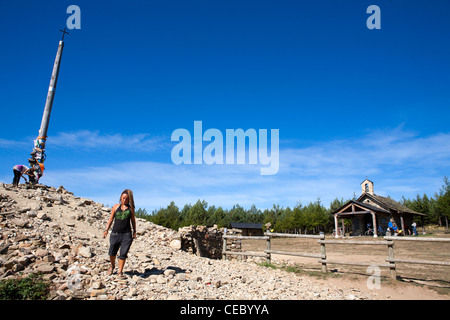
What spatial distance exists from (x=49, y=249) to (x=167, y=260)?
10.4 feet

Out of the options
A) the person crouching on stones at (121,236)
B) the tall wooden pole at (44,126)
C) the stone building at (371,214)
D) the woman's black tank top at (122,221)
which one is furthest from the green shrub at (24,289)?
the stone building at (371,214)

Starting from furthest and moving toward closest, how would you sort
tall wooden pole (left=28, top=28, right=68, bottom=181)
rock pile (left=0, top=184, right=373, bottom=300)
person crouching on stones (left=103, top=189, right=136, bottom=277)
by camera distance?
tall wooden pole (left=28, top=28, right=68, bottom=181)
person crouching on stones (left=103, top=189, right=136, bottom=277)
rock pile (left=0, top=184, right=373, bottom=300)

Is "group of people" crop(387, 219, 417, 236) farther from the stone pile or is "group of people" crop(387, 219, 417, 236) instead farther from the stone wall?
the stone pile

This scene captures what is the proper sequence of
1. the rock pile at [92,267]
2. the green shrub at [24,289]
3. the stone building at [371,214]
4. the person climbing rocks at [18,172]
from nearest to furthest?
the green shrub at [24,289]
the rock pile at [92,267]
the person climbing rocks at [18,172]
the stone building at [371,214]

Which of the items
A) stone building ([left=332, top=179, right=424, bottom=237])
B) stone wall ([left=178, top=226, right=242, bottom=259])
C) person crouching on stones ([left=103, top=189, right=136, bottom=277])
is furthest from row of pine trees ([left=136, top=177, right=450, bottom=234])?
person crouching on stones ([left=103, top=189, right=136, bottom=277])

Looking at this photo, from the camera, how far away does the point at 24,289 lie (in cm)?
487

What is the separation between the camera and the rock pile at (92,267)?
523 cm

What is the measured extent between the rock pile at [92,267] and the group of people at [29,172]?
130cm

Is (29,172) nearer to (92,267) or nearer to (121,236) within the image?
(92,267)

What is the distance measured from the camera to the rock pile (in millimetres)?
5234

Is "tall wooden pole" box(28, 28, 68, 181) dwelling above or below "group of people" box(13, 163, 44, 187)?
above

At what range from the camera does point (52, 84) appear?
14242mm

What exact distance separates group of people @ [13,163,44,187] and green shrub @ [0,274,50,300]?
7.90m

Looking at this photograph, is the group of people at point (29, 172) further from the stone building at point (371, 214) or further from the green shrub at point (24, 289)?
the stone building at point (371, 214)
